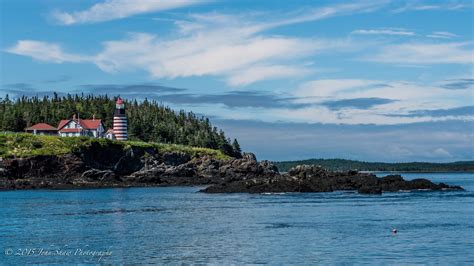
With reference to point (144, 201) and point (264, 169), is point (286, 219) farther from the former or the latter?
point (264, 169)

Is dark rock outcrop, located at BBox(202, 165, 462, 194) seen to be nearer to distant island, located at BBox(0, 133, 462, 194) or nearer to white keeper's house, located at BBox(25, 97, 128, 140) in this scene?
distant island, located at BBox(0, 133, 462, 194)

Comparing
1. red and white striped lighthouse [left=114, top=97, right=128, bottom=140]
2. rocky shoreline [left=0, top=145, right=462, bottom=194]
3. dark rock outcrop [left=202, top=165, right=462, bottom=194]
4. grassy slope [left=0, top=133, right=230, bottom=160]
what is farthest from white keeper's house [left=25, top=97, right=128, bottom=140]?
dark rock outcrop [left=202, top=165, right=462, bottom=194]

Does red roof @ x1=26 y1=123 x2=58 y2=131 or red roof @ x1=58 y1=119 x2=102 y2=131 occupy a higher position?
red roof @ x1=58 y1=119 x2=102 y2=131

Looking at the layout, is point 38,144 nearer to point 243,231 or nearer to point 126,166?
point 126,166

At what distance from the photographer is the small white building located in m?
171

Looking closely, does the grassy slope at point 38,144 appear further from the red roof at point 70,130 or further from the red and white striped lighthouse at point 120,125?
the red roof at point 70,130

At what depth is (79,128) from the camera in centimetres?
17125

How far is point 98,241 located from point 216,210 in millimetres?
25373

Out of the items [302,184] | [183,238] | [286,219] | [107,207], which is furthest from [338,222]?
[302,184]

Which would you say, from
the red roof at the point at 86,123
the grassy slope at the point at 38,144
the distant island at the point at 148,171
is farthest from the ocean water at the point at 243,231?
the red roof at the point at 86,123

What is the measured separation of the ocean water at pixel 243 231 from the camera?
133 feet

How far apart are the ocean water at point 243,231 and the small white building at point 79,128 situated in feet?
279

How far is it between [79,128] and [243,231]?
409ft

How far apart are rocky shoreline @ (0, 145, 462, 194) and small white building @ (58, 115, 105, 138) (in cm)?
2435
